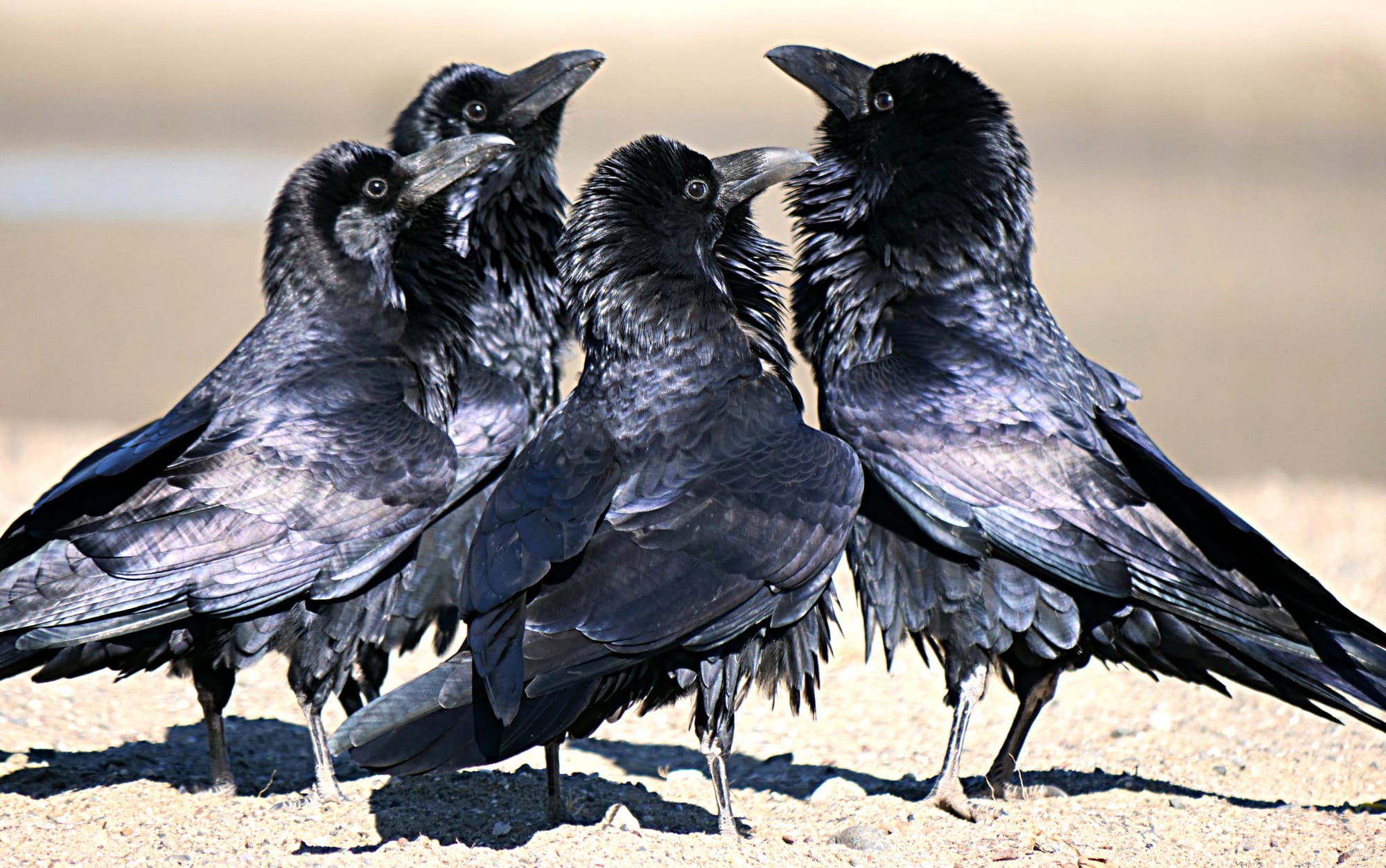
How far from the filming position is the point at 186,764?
6.43 metres

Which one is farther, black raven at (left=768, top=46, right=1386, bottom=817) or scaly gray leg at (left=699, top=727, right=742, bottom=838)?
black raven at (left=768, top=46, right=1386, bottom=817)

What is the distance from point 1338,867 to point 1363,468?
8.70 metres

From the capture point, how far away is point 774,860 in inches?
188

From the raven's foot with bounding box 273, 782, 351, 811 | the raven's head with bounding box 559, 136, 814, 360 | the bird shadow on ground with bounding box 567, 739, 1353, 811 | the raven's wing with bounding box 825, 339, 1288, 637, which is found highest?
the raven's head with bounding box 559, 136, 814, 360

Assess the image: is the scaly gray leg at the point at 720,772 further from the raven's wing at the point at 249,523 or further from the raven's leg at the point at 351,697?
the raven's leg at the point at 351,697

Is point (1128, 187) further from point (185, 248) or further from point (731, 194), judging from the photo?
point (731, 194)

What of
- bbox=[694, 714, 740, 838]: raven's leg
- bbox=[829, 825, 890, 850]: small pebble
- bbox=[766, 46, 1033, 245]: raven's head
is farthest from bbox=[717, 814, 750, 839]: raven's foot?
bbox=[766, 46, 1033, 245]: raven's head

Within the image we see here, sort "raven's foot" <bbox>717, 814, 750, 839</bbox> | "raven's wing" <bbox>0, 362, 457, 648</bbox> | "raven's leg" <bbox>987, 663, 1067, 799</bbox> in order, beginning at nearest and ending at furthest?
"raven's foot" <bbox>717, 814, 750, 839</bbox>, "raven's wing" <bbox>0, 362, 457, 648</bbox>, "raven's leg" <bbox>987, 663, 1067, 799</bbox>

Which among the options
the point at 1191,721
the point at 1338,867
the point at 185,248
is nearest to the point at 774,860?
the point at 1338,867

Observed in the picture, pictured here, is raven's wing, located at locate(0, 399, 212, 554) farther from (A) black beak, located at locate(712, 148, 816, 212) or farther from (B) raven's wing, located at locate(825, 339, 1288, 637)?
(B) raven's wing, located at locate(825, 339, 1288, 637)

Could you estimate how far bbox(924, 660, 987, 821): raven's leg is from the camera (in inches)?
225

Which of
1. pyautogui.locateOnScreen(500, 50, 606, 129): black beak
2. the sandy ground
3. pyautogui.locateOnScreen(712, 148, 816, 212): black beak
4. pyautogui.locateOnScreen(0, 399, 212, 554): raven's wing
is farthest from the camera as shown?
pyautogui.locateOnScreen(500, 50, 606, 129): black beak

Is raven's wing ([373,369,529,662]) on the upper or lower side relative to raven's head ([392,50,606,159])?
lower

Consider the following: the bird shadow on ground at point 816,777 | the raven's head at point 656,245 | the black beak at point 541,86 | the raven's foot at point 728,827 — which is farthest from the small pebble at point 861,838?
the black beak at point 541,86
